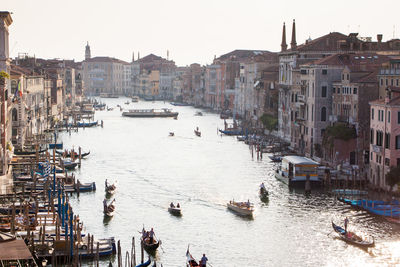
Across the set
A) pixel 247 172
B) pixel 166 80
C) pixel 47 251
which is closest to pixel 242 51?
pixel 166 80

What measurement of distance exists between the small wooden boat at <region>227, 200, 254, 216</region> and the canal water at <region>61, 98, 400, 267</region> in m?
0.28

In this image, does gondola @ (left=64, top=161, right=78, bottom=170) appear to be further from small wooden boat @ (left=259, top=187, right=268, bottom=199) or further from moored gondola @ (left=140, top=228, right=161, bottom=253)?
moored gondola @ (left=140, top=228, right=161, bottom=253)

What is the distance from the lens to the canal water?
2075 centimetres

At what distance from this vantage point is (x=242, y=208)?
25297 millimetres

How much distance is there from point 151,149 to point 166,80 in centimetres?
7210

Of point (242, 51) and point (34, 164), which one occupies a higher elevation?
point (242, 51)

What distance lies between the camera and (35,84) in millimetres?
48719

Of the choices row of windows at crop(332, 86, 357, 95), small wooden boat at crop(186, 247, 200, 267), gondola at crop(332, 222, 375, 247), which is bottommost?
small wooden boat at crop(186, 247, 200, 267)

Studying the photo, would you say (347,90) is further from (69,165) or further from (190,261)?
(190,261)

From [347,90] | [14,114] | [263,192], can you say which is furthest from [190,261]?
[14,114]

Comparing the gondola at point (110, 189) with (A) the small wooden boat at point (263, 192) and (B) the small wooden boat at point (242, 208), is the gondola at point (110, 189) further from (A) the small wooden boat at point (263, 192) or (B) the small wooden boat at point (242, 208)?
(A) the small wooden boat at point (263, 192)

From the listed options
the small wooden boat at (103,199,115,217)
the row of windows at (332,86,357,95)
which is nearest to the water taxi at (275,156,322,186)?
the row of windows at (332,86,357,95)

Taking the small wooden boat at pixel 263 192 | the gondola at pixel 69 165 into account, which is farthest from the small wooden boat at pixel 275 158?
the small wooden boat at pixel 263 192

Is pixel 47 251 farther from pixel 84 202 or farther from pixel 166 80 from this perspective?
pixel 166 80
